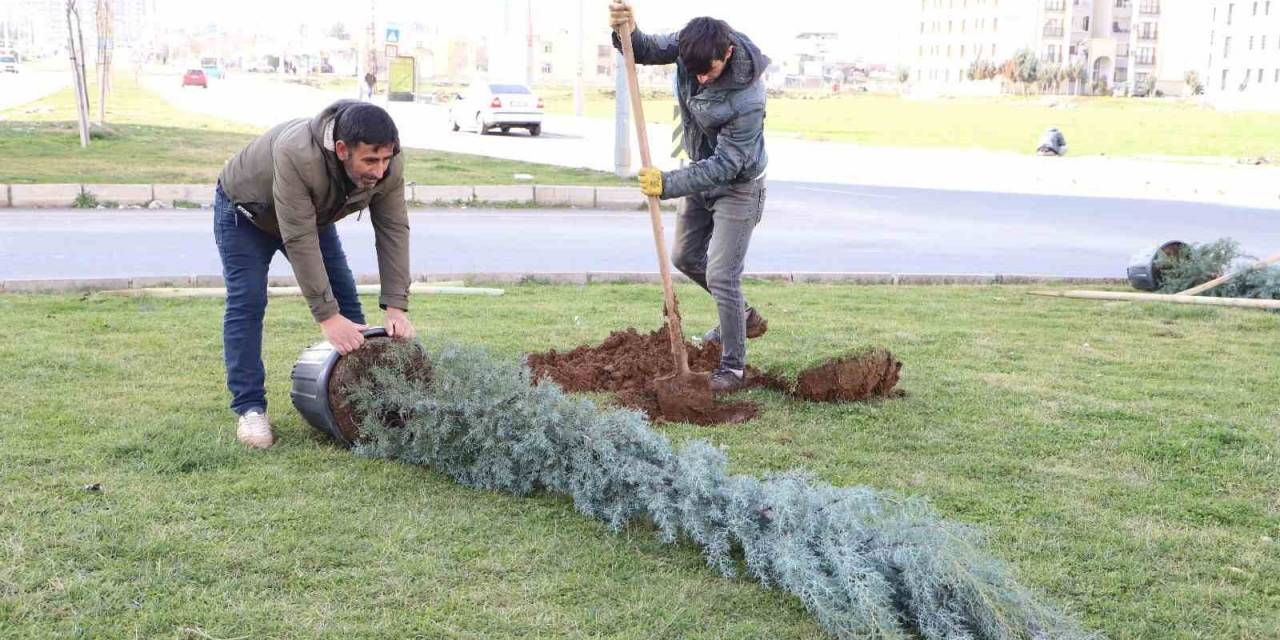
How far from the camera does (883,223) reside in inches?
585

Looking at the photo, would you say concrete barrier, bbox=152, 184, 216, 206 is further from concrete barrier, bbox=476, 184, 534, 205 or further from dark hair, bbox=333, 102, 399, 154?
dark hair, bbox=333, 102, 399, 154

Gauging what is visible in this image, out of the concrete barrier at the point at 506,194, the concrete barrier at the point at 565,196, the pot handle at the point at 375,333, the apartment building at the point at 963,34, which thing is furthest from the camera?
the apartment building at the point at 963,34

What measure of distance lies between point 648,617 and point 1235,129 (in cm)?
4273

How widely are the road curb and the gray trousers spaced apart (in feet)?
11.5

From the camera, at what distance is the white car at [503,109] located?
102 ft

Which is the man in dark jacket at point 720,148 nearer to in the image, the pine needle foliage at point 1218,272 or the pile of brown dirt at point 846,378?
the pile of brown dirt at point 846,378

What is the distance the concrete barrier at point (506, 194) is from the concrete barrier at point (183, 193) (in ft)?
10.7

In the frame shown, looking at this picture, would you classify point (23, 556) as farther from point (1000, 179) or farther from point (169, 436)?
point (1000, 179)

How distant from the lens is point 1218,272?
8.91 m

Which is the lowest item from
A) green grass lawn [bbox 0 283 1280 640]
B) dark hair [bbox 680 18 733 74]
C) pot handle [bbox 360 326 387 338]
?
green grass lawn [bbox 0 283 1280 640]

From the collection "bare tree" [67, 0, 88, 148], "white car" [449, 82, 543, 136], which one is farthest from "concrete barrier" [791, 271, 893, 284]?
"white car" [449, 82, 543, 136]

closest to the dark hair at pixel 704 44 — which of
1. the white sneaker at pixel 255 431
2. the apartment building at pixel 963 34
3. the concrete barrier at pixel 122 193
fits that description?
the white sneaker at pixel 255 431

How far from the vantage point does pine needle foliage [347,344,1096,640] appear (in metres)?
3.19

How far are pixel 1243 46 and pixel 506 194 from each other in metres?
106
